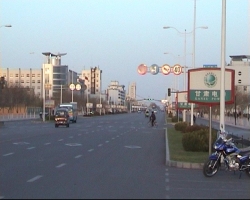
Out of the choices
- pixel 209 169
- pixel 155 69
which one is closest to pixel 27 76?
pixel 155 69

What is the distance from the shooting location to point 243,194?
14555mm

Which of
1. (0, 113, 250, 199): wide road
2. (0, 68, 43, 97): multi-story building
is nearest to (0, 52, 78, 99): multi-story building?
(0, 68, 43, 97): multi-story building

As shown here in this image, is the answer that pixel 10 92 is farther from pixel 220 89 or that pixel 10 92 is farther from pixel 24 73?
pixel 220 89

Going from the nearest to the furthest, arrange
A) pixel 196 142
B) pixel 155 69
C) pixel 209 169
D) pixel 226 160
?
pixel 209 169, pixel 226 160, pixel 196 142, pixel 155 69

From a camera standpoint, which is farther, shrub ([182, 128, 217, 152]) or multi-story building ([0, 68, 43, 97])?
multi-story building ([0, 68, 43, 97])

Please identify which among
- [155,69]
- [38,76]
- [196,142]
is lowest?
[196,142]

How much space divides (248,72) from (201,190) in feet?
93.2

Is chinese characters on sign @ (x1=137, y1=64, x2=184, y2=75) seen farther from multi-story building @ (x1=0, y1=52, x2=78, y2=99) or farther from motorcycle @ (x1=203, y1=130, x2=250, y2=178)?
multi-story building @ (x1=0, y1=52, x2=78, y2=99)

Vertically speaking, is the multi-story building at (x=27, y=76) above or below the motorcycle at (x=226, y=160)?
above

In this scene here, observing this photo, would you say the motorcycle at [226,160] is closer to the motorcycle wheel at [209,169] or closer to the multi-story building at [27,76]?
the motorcycle wheel at [209,169]

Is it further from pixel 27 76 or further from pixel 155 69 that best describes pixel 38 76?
pixel 155 69

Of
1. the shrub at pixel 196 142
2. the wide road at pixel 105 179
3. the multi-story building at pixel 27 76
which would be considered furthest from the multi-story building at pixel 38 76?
the wide road at pixel 105 179

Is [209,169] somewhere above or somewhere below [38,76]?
below

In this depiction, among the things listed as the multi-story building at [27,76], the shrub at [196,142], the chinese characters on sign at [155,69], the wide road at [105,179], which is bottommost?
the wide road at [105,179]
